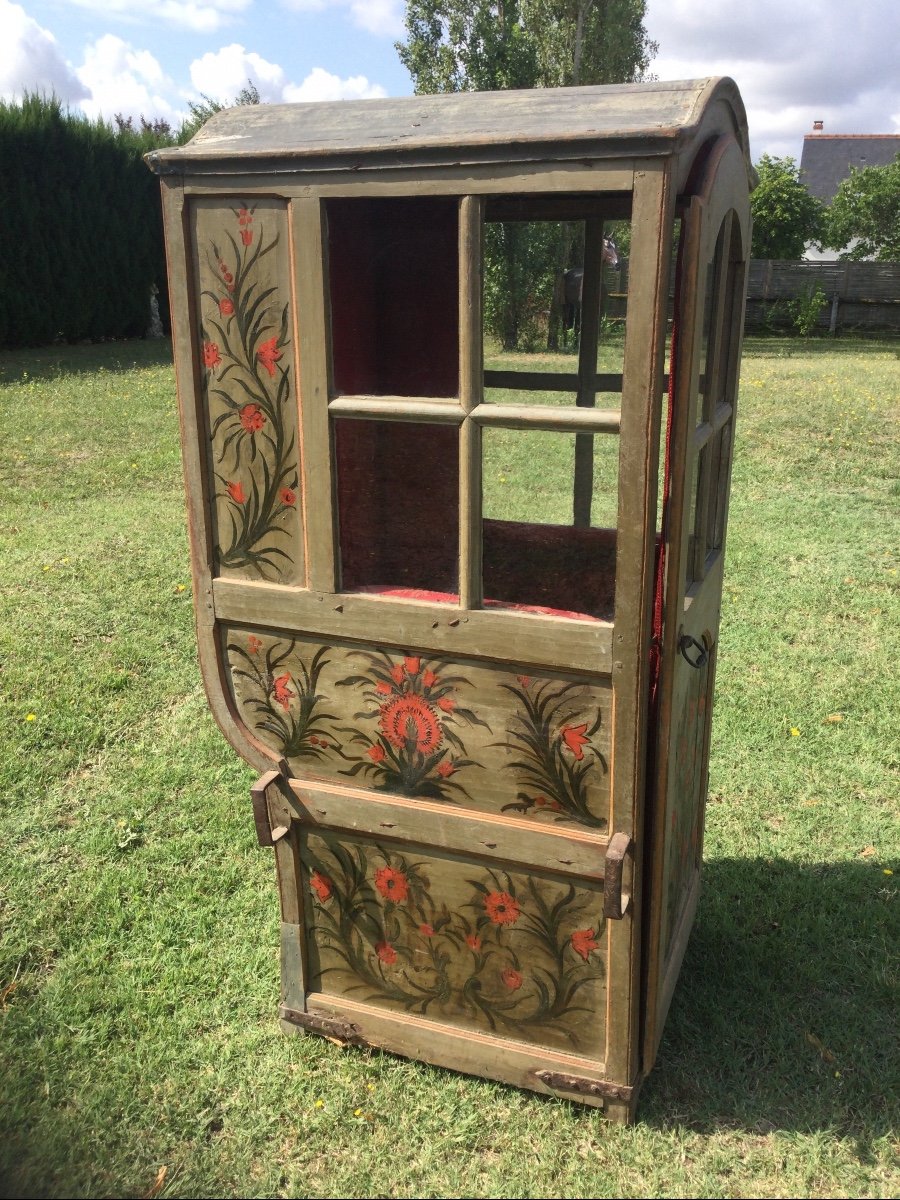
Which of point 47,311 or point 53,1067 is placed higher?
point 47,311

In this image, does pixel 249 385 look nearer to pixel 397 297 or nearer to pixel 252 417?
pixel 252 417

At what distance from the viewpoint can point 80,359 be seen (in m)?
12.8

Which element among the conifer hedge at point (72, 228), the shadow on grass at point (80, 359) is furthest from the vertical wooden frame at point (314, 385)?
the conifer hedge at point (72, 228)

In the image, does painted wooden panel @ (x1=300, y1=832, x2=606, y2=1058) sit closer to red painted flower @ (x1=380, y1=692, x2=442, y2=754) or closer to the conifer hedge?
red painted flower @ (x1=380, y1=692, x2=442, y2=754)

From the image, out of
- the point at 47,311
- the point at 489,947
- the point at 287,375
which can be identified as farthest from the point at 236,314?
the point at 47,311

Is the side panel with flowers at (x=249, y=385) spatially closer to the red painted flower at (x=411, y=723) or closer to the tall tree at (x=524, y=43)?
the red painted flower at (x=411, y=723)

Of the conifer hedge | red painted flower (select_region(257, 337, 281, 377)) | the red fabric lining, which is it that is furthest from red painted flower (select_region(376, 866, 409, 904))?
the conifer hedge

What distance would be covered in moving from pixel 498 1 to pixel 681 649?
19056mm

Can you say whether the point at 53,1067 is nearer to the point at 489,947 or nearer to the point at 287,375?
the point at 489,947

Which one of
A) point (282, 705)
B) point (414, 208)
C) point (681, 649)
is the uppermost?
point (414, 208)

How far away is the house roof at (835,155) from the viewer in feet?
113

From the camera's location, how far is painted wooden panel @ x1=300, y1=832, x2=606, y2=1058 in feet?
6.89

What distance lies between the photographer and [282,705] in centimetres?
217

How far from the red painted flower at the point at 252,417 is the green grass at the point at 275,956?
157 cm
